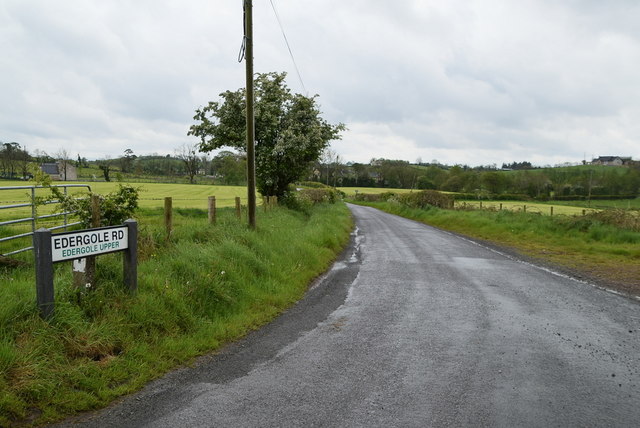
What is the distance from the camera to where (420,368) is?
4957mm

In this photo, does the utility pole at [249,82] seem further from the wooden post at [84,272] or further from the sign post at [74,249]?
the wooden post at [84,272]

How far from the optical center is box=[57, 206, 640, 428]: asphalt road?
12.7 feet

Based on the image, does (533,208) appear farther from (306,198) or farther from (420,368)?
(420,368)

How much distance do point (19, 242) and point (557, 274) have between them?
1404cm

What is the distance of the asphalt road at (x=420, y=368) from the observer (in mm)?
3885

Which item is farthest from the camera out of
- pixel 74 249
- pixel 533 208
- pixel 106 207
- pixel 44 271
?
pixel 533 208

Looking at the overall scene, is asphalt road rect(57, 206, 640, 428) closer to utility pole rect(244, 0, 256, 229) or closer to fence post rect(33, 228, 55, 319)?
fence post rect(33, 228, 55, 319)

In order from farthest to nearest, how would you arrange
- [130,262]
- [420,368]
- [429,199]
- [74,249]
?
1. [429,199]
2. [130,262]
3. [74,249]
4. [420,368]

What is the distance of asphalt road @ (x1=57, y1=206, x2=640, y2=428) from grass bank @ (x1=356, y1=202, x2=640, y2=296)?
3.45 meters

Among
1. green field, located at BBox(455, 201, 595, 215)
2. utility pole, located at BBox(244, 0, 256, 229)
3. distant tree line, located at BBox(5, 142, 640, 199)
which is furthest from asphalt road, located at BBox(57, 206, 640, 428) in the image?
distant tree line, located at BBox(5, 142, 640, 199)

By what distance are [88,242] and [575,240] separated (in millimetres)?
18304

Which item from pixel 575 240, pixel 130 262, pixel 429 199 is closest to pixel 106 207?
pixel 130 262

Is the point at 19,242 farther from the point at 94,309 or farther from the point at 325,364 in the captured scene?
the point at 325,364

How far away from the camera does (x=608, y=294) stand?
8.91 m
